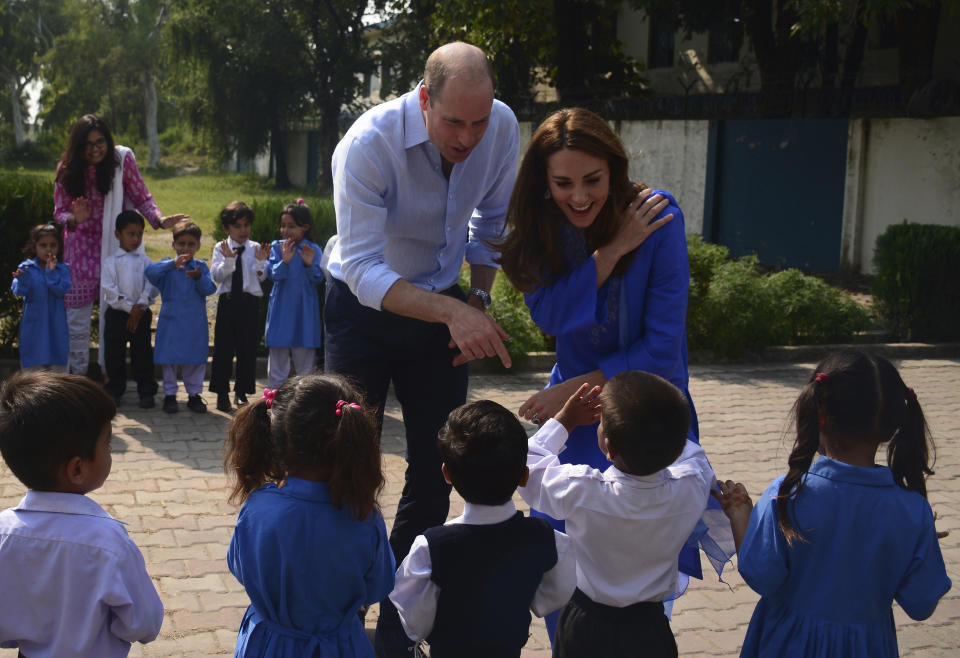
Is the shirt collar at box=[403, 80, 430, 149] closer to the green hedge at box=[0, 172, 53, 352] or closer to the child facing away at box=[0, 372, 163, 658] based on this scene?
the child facing away at box=[0, 372, 163, 658]

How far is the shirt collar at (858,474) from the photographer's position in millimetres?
2689

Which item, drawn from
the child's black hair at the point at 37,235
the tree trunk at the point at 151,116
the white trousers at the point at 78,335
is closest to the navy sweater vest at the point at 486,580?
the child's black hair at the point at 37,235

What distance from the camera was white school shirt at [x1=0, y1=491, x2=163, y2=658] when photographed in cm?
245

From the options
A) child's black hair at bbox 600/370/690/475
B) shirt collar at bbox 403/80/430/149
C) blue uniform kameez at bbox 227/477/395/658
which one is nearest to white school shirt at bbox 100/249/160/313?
shirt collar at bbox 403/80/430/149

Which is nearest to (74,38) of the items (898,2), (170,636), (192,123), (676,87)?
(192,123)

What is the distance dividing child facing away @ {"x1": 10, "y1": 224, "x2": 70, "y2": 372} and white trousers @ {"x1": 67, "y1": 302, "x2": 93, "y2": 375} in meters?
0.22

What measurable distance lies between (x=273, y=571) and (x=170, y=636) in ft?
4.90

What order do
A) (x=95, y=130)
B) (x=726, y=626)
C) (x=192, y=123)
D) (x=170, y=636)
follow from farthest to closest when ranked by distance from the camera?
1. (x=192, y=123)
2. (x=95, y=130)
3. (x=726, y=626)
4. (x=170, y=636)

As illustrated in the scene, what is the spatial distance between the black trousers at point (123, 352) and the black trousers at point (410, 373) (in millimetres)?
4055

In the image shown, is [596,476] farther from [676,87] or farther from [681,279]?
[676,87]

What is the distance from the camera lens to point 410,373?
147 inches

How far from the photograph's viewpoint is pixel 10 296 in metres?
8.17

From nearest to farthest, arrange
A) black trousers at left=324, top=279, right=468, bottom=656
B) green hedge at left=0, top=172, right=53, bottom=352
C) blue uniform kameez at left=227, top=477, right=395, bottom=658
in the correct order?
blue uniform kameez at left=227, top=477, right=395, bottom=658
black trousers at left=324, top=279, right=468, bottom=656
green hedge at left=0, top=172, right=53, bottom=352

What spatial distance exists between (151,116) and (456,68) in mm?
55087
